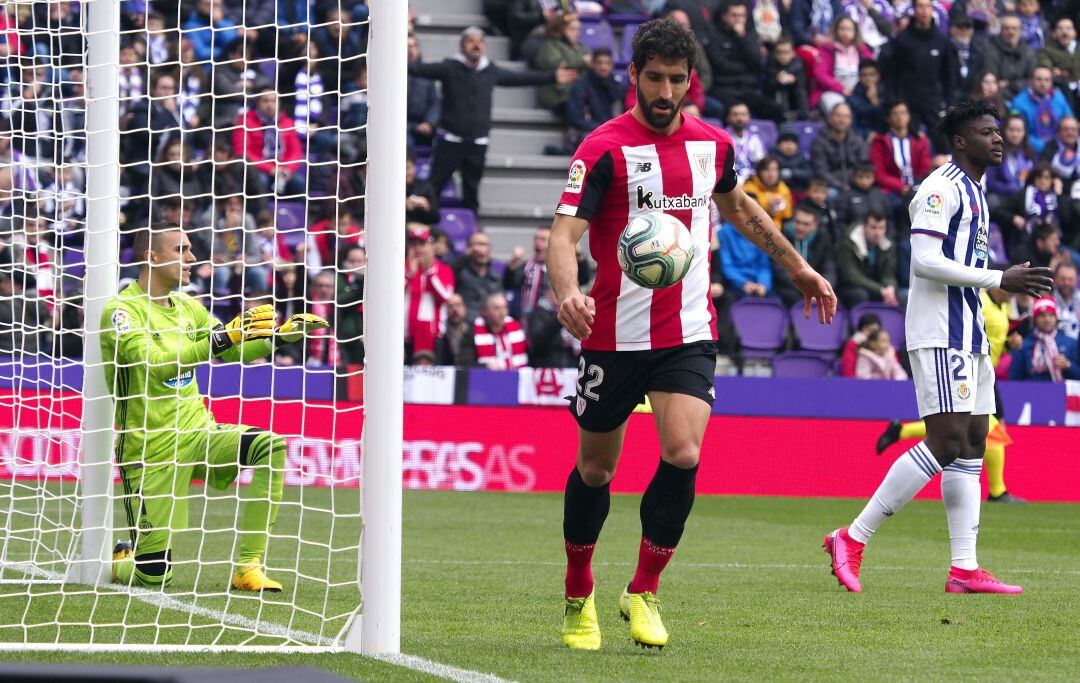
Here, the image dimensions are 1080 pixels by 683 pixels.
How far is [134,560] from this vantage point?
24.4 ft

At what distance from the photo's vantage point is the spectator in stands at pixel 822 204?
17.1 metres

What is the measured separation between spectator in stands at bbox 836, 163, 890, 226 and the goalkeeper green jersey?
10.9m

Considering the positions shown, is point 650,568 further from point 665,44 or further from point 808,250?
point 808,250

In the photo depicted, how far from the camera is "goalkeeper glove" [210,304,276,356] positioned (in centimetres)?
676

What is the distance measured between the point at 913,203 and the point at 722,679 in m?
3.45

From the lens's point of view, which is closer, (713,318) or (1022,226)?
(713,318)

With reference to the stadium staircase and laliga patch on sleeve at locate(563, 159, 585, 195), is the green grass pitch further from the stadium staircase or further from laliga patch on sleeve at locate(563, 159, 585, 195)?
the stadium staircase

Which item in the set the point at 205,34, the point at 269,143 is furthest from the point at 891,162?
the point at 205,34

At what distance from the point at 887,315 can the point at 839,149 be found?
250 cm

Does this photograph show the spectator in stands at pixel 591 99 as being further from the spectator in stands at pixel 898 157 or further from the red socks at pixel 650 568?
the red socks at pixel 650 568

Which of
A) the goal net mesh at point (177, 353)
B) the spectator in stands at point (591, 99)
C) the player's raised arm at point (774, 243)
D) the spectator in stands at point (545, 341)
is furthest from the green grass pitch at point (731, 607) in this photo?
the spectator in stands at point (591, 99)

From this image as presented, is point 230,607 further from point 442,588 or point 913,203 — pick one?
point 913,203

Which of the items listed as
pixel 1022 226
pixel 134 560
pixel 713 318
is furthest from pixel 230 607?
pixel 1022 226

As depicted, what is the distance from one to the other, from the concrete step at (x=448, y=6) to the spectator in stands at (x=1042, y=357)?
8.17 m
